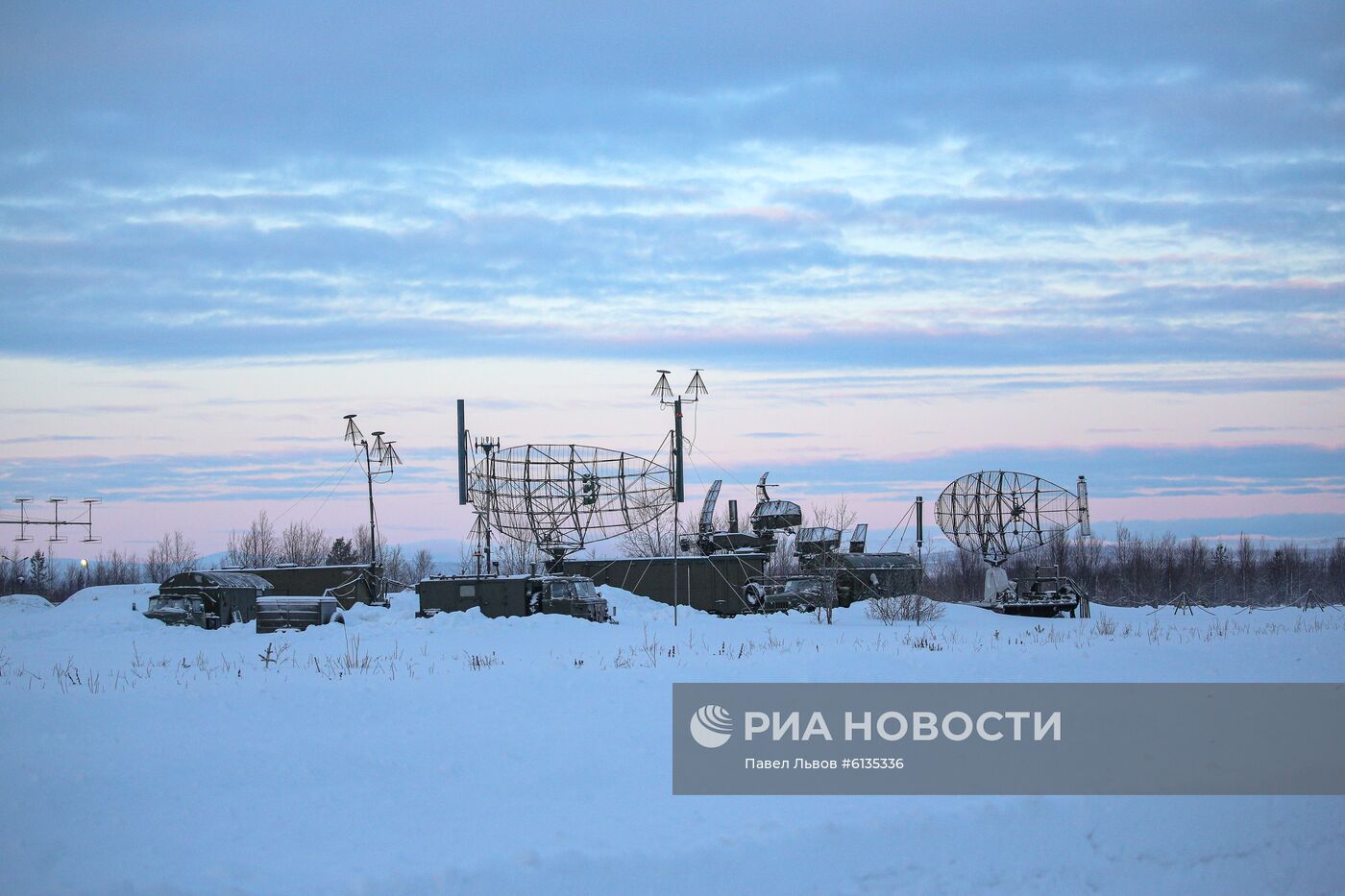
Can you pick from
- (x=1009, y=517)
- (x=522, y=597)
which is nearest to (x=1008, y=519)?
(x=1009, y=517)

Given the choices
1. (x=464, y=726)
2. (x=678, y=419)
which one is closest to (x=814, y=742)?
(x=464, y=726)

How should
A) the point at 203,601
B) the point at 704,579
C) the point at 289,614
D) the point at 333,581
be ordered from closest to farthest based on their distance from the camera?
the point at 289,614 < the point at 203,601 < the point at 704,579 < the point at 333,581

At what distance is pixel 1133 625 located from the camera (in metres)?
34.8

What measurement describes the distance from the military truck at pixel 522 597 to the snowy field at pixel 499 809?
16.2 meters

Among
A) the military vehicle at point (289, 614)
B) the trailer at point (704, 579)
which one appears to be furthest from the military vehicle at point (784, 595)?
the military vehicle at point (289, 614)

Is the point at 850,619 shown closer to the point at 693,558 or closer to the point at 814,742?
the point at 693,558

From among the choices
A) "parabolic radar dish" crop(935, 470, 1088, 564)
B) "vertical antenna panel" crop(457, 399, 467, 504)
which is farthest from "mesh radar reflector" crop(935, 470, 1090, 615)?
"vertical antenna panel" crop(457, 399, 467, 504)

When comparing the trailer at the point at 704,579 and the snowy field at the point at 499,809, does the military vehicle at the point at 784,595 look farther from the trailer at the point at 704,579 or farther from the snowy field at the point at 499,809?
the snowy field at the point at 499,809

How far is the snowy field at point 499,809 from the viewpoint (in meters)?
10.4

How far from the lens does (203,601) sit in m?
38.2

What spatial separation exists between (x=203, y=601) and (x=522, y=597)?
1164 centimetres

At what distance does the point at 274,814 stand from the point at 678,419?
27016mm

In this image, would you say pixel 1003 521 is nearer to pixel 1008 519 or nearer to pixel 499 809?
pixel 1008 519

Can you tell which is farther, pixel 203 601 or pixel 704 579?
pixel 704 579
